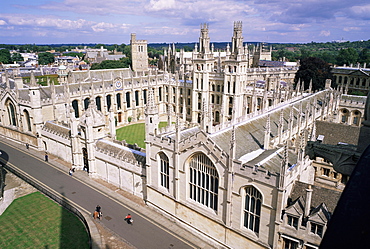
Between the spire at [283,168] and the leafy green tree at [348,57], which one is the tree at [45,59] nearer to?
the leafy green tree at [348,57]

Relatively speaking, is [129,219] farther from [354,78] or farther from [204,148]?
[354,78]

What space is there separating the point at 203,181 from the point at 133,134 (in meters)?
29.0

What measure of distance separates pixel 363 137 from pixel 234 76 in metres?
44.5

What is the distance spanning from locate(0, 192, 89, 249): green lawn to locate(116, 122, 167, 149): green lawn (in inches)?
711

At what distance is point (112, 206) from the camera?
2589cm

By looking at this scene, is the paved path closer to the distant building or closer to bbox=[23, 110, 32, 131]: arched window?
bbox=[23, 110, 32, 131]: arched window

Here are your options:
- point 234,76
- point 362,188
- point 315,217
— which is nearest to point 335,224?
point 362,188

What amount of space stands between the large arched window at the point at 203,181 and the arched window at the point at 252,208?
100 inches

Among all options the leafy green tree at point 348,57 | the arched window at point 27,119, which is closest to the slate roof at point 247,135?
the arched window at point 27,119

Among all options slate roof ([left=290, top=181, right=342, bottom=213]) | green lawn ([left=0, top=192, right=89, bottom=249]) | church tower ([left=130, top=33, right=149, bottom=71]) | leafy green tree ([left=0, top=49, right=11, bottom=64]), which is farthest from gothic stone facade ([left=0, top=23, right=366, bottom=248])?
leafy green tree ([left=0, top=49, right=11, bottom=64])

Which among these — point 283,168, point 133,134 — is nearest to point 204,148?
point 283,168

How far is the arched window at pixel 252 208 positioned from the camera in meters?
18.0

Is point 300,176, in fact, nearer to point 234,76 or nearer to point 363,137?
point 363,137

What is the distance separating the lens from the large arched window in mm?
20203
